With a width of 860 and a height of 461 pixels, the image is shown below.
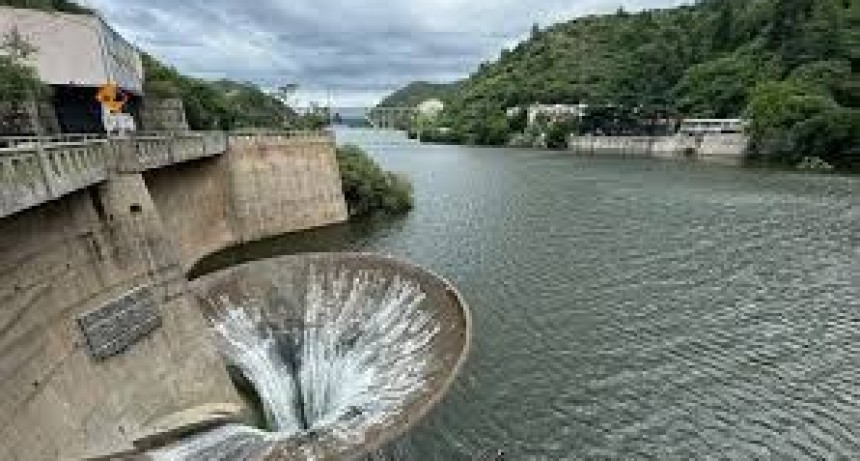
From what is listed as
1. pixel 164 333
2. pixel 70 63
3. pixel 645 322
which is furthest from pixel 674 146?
pixel 164 333

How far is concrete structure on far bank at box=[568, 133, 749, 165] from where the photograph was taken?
120500 millimetres

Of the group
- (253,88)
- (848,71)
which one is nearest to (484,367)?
(848,71)

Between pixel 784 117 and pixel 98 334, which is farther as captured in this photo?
pixel 784 117

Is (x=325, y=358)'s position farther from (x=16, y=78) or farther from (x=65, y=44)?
(x=65, y=44)

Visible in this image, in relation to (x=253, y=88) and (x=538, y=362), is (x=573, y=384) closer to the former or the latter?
(x=538, y=362)

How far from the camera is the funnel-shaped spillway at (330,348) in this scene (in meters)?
19.9

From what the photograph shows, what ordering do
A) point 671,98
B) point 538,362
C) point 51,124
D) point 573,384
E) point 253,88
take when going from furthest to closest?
point 671,98, point 253,88, point 51,124, point 538,362, point 573,384

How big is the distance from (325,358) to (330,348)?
570 millimetres

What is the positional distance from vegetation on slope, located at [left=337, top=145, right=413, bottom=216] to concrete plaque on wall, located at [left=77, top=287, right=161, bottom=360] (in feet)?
132

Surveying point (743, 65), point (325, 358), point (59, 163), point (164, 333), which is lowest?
point (325, 358)

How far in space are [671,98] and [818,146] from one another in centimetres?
6673

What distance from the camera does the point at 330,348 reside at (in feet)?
88.5

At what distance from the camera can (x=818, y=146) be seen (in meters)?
102

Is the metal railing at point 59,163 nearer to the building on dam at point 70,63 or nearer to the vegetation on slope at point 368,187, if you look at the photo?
the building on dam at point 70,63
